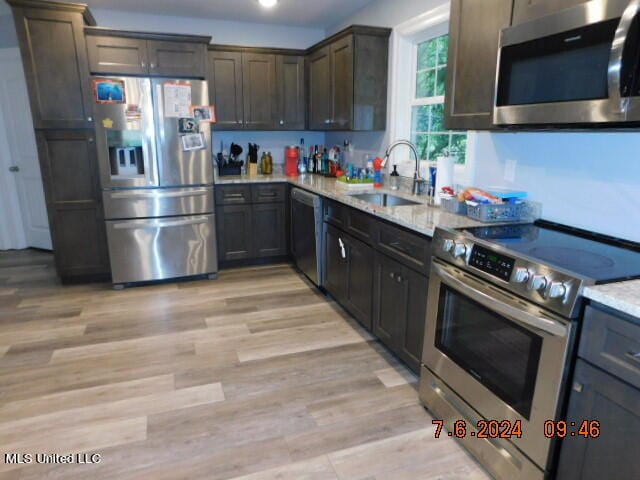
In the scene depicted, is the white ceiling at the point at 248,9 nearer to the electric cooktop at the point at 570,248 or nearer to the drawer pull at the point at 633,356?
the electric cooktop at the point at 570,248

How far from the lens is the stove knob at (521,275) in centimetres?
148

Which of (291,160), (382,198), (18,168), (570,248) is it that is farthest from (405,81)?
(18,168)

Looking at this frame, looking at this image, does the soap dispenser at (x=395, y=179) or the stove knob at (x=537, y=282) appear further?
the soap dispenser at (x=395, y=179)

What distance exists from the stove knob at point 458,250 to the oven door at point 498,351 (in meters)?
0.07

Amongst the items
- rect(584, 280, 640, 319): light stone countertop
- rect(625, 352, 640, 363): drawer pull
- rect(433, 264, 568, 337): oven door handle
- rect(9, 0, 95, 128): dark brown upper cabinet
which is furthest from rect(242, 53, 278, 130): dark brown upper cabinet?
rect(625, 352, 640, 363): drawer pull

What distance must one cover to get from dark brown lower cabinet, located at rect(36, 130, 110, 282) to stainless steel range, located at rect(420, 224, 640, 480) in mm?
3116

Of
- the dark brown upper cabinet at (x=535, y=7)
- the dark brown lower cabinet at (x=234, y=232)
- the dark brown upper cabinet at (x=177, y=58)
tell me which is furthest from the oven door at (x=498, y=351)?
the dark brown upper cabinet at (x=177, y=58)

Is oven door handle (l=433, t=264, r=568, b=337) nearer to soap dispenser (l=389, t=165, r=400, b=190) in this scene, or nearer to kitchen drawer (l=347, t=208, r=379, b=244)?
kitchen drawer (l=347, t=208, r=379, b=244)

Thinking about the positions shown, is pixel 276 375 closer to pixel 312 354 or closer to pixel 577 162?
pixel 312 354

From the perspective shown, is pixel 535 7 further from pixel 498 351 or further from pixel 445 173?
pixel 498 351

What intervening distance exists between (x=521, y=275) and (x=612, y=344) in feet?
1.14

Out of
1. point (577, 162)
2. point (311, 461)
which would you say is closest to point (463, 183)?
point (577, 162)

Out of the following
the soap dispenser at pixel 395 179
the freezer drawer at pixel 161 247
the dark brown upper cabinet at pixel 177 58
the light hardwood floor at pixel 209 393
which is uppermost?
the dark brown upper cabinet at pixel 177 58

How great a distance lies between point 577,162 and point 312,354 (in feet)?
5.97
